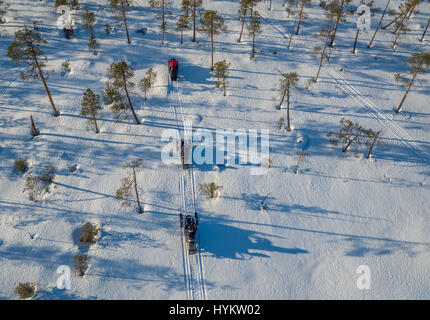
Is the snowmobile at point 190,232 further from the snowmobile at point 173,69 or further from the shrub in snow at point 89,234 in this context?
the snowmobile at point 173,69

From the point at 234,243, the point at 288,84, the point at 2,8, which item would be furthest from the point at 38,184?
the point at 2,8

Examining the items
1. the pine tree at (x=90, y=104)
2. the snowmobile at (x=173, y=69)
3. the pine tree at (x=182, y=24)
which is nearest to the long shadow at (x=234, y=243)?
the pine tree at (x=90, y=104)

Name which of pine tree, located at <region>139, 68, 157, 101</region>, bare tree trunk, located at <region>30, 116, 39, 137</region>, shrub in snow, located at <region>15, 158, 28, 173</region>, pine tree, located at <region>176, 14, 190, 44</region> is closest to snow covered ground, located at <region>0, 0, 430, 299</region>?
bare tree trunk, located at <region>30, 116, 39, 137</region>

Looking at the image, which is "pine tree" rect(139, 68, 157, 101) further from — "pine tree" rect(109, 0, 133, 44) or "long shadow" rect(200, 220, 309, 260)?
"long shadow" rect(200, 220, 309, 260)

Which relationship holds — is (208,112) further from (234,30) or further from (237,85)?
(234,30)

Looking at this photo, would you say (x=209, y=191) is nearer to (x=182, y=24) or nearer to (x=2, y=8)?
(x=182, y=24)

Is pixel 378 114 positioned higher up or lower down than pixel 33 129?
higher up
